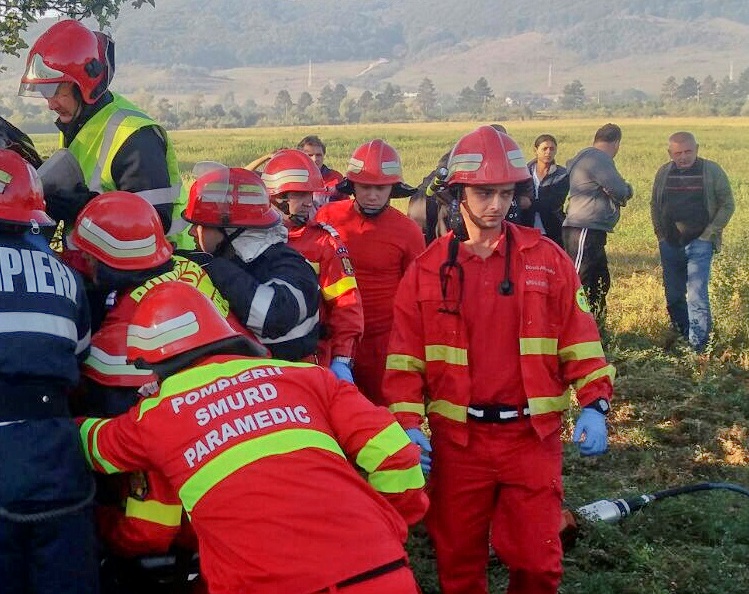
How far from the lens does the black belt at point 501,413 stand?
137 inches

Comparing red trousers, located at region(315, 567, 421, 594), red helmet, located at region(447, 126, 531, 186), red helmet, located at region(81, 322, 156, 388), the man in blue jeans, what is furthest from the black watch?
the man in blue jeans

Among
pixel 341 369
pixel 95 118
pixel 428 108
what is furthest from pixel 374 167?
pixel 428 108

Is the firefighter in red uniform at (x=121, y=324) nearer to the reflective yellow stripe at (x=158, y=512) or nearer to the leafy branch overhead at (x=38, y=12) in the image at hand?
the reflective yellow stripe at (x=158, y=512)

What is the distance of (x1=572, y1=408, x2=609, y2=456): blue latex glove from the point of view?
3.36 meters

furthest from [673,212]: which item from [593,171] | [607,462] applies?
[607,462]

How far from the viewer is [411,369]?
11.8 feet

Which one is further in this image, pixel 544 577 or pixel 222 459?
pixel 544 577

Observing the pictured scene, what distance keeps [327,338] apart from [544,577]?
5.88ft

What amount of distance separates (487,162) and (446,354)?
0.81 m

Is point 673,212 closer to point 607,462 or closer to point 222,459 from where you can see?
point 607,462

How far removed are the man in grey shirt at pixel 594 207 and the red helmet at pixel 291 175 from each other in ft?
13.5

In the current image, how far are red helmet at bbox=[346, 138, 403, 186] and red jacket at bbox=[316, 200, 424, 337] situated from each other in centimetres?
22

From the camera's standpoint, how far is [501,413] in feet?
11.4

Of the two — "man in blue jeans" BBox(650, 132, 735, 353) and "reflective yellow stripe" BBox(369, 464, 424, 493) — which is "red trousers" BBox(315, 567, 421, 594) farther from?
"man in blue jeans" BBox(650, 132, 735, 353)
